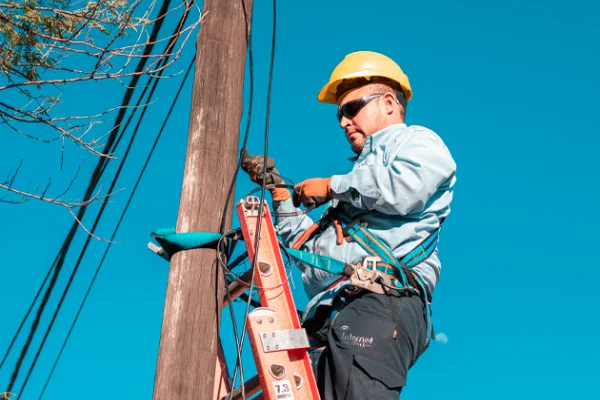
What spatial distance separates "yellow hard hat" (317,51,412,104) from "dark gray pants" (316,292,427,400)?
1.51m

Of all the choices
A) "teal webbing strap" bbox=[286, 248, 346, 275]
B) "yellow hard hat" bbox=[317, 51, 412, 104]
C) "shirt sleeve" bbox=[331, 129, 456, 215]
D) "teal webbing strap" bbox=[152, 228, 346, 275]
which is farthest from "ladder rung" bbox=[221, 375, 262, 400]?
"yellow hard hat" bbox=[317, 51, 412, 104]

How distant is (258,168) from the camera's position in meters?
4.72

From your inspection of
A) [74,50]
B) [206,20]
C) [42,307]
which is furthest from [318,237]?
[42,307]

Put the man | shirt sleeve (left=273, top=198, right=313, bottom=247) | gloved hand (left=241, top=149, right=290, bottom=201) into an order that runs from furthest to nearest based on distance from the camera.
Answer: shirt sleeve (left=273, top=198, right=313, bottom=247) → gloved hand (left=241, top=149, right=290, bottom=201) → the man

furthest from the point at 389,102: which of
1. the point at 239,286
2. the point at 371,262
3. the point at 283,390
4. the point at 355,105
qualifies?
the point at 283,390

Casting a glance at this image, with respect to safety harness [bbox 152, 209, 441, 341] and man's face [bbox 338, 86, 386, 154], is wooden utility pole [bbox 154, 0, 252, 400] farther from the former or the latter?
man's face [bbox 338, 86, 386, 154]

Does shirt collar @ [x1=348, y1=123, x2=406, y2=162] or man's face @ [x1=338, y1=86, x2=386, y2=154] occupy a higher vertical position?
man's face @ [x1=338, y1=86, x2=386, y2=154]

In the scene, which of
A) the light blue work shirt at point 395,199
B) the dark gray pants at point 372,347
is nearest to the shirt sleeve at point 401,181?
the light blue work shirt at point 395,199

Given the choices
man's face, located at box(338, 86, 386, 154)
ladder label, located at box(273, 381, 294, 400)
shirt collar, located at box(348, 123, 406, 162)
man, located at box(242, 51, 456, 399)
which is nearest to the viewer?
ladder label, located at box(273, 381, 294, 400)

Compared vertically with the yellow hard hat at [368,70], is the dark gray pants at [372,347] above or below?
below

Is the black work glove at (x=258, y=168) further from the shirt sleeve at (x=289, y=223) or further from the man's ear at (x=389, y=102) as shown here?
the man's ear at (x=389, y=102)

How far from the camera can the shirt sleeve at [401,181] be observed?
14.1ft

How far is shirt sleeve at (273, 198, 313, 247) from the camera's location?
16.9 ft

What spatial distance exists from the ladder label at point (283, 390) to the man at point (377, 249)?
1.08 ft
